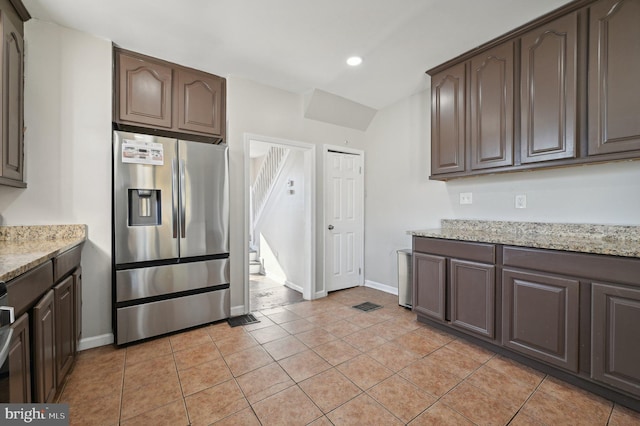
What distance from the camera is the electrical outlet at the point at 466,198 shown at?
9.79 feet

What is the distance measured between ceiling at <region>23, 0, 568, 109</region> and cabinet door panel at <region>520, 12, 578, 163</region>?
0.61 feet

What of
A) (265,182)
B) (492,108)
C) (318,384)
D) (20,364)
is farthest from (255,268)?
(492,108)

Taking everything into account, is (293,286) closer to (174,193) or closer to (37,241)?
(174,193)

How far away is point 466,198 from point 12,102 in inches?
156

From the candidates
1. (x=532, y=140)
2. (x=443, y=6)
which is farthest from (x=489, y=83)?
(x=443, y=6)

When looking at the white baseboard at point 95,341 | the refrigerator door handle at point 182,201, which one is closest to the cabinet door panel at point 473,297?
the refrigerator door handle at point 182,201

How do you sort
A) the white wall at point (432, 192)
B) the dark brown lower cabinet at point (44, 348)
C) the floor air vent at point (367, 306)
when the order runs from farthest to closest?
the floor air vent at point (367, 306) < the white wall at point (432, 192) < the dark brown lower cabinet at point (44, 348)

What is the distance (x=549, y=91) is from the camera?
212 centimetres

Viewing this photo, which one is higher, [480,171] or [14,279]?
[480,171]

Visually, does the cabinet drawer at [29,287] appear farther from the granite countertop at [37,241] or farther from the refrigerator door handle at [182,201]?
the refrigerator door handle at [182,201]

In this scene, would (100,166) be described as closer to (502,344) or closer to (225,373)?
(225,373)

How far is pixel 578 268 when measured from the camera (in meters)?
1.78

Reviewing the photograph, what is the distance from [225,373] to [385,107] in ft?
12.2

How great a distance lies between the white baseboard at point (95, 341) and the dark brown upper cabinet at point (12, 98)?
1358 millimetres
